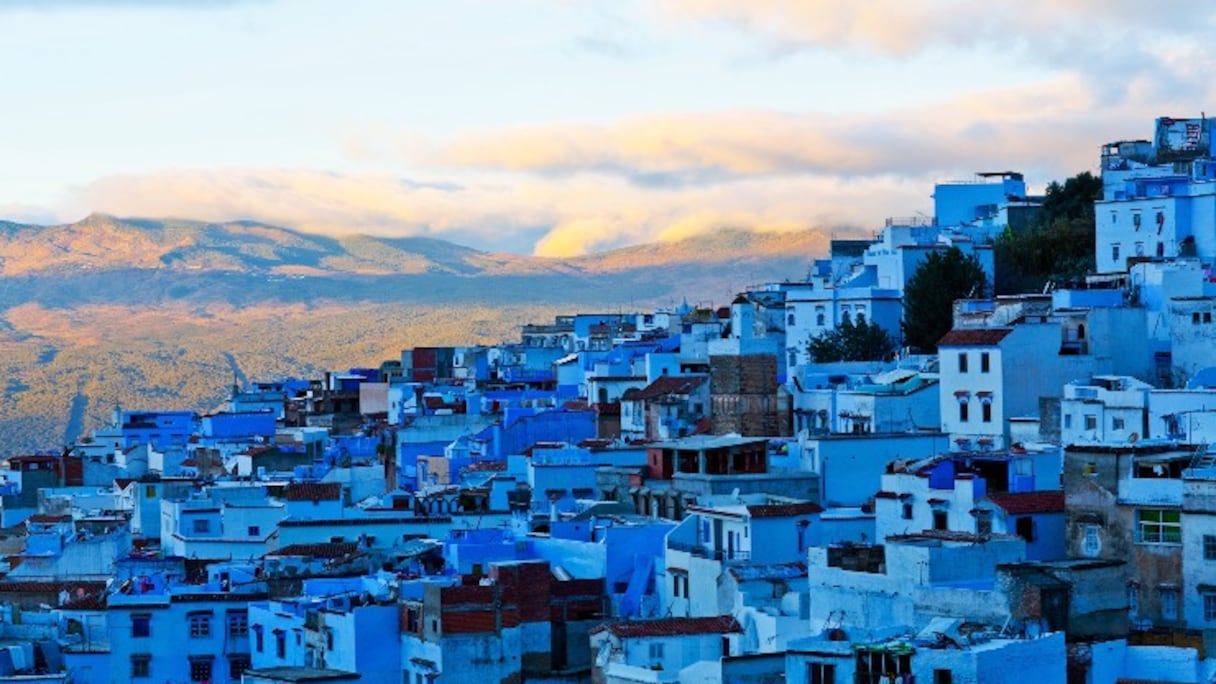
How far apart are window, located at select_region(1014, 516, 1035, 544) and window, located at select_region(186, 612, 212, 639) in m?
13.9

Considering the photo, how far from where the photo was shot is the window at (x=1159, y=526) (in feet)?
120

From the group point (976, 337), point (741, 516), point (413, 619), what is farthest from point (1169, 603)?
point (976, 337)

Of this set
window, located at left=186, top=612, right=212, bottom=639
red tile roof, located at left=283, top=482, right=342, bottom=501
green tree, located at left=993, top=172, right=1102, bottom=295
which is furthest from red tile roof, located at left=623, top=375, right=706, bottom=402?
window, located at left=186, top=612, right=212, bottom=639

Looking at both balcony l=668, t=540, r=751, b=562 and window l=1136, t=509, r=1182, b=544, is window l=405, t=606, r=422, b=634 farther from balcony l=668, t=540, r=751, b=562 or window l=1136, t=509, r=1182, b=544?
window l=1136, t=509, r=1182, b=544

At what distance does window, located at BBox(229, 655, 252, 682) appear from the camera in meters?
44.4

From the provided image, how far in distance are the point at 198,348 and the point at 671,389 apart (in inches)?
5286

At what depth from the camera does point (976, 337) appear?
2023 inches

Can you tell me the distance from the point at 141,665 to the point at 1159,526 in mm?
17334

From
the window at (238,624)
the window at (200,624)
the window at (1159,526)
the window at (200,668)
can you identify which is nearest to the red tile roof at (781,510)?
the window at (1159,526)

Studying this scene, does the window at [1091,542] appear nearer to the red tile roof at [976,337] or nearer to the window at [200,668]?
the red tile roof at [976,337]

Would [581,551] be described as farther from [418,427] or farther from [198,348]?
[198,348]

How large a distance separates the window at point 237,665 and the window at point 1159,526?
50.1ft

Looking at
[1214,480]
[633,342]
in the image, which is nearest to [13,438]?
[633,342]

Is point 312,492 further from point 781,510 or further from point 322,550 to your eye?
point 781,510
